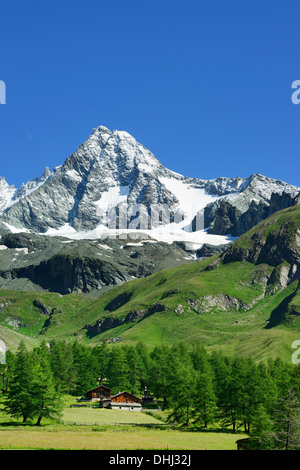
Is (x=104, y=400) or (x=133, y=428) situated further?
(x=104, y=400)

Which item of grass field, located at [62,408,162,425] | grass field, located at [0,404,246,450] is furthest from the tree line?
grass field, located at [62,408,162,425]

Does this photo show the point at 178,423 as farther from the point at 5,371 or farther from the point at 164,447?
the point at 5,371

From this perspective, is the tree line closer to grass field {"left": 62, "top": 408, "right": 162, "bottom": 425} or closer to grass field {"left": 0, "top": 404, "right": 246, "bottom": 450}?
grass field {"left": 0, "top": 404, "right": 246, "bottom": 450}

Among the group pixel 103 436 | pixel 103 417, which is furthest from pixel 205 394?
pixel 103 436

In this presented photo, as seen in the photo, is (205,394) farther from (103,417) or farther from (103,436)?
(103,436)

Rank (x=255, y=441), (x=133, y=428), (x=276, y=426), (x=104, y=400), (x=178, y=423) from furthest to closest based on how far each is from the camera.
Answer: (x=104, y=400) → (x=178, y=423) → (x=133, y=428) → (x=255, y=441) → (x=276, y=426)

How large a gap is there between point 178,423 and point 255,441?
4010 centimetres

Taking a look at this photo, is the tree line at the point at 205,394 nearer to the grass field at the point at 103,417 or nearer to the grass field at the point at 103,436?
the grass field at the point at 103,436

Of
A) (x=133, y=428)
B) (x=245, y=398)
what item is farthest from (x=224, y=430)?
(x=133, y=428)

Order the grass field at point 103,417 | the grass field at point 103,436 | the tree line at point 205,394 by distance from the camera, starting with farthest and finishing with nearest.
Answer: the grass field at point 103,417, the grass field at point 103,436, the tree line at point 205,394

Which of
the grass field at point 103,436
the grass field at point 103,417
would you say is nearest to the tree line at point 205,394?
the grass field at point 103,436

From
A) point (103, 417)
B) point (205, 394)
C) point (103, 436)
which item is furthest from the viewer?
point (103, 417)
